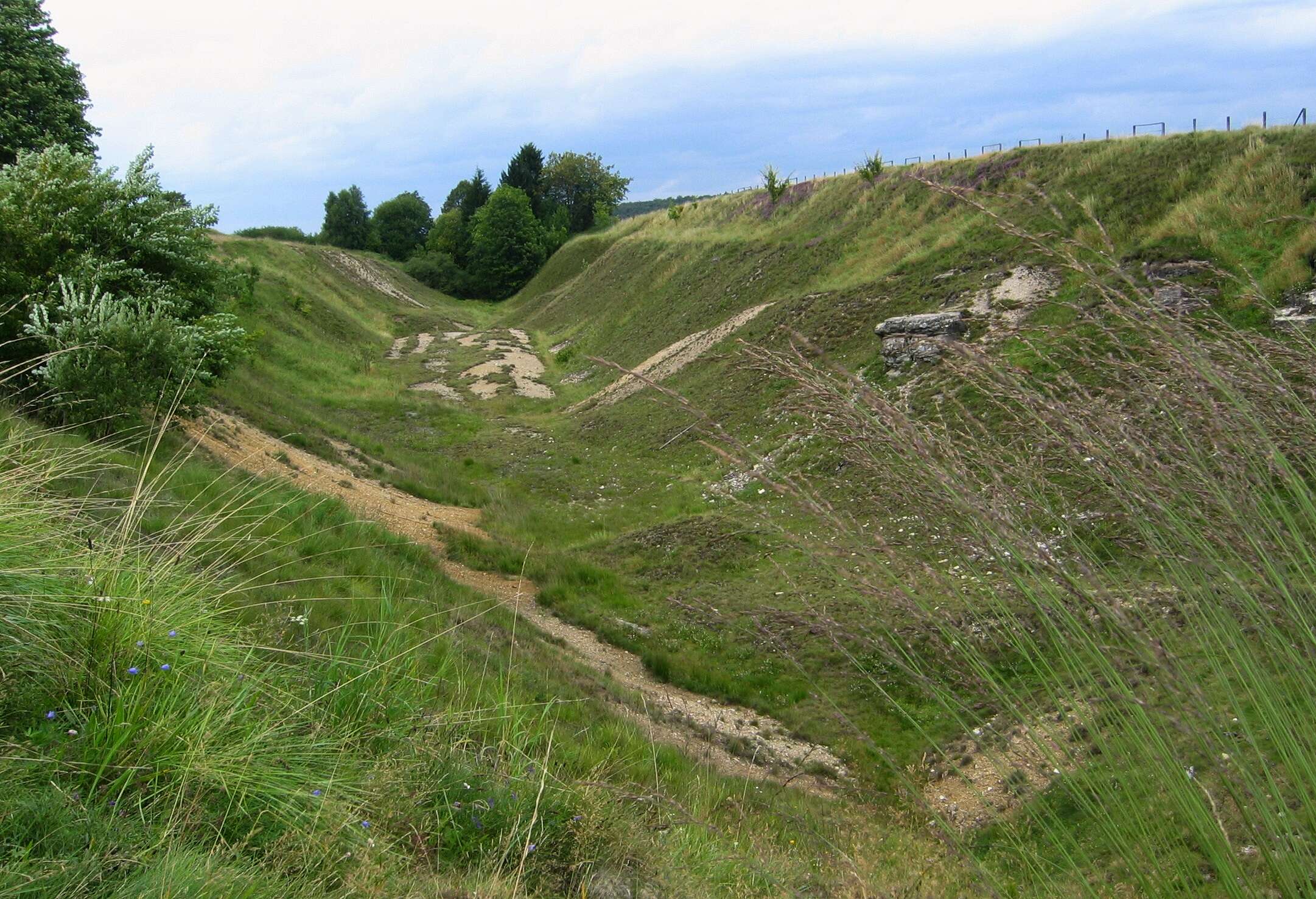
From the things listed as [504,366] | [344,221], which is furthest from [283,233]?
[504,366]

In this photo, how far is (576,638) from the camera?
1100 cm

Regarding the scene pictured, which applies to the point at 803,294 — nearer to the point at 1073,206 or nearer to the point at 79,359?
the point at 1073,206

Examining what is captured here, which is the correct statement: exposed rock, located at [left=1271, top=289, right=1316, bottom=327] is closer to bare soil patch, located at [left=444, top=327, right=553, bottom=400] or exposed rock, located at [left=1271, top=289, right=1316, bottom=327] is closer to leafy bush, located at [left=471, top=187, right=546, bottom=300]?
bare soil patch, located at [left=444, top=327, right=553, bottom=400]

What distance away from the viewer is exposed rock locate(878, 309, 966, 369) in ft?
60.4

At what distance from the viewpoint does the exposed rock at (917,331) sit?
18.4m

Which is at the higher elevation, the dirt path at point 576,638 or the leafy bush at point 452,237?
the leafy bush at point 452,237

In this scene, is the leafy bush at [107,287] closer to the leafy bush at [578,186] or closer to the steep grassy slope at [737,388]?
the steep grassy slope at [737,388]

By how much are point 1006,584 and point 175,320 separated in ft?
37.7

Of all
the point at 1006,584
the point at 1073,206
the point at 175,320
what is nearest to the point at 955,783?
the point at 1006,584

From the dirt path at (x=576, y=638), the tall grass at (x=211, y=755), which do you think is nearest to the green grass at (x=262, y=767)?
the tall grass at (x=211, y=755)

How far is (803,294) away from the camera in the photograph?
2673 cm

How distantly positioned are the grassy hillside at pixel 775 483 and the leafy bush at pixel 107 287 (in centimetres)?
223

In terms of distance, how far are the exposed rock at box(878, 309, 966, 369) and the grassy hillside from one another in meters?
0.38

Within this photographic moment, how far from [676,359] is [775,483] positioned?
2709 centimetres
